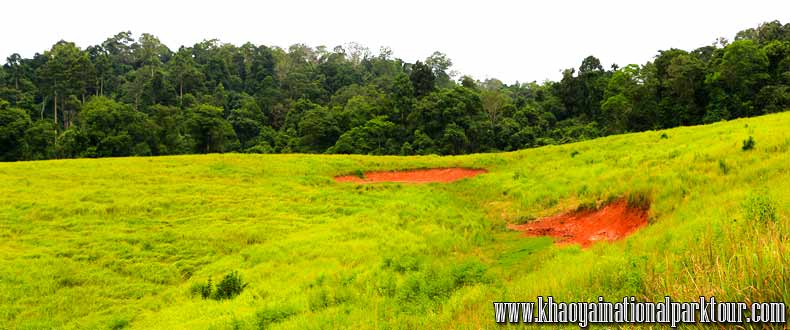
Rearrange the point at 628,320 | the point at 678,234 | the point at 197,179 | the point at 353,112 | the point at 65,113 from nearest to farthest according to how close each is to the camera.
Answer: the point at 628,320 → the point at 678,234 → the point at 197,179 → the point at 353,112 → the point at 65,113

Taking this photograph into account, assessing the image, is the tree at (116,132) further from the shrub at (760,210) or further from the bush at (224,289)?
the shrub at (760,210)

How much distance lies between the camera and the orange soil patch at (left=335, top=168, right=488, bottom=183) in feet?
82.6

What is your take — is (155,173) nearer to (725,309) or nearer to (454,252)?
(454,252)

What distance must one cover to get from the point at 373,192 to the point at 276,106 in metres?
73.2

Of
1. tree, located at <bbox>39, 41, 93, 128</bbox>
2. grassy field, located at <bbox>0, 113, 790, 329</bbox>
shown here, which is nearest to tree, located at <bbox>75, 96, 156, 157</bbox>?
tree, located at <bbox>39, 41, 93, 128</bbox>

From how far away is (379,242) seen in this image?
494 inches

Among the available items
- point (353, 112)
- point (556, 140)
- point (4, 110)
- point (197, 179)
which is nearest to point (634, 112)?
point (556, 140)

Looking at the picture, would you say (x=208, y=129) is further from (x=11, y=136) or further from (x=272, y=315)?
(x=272, y=315)

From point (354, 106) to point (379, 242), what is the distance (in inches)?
2566

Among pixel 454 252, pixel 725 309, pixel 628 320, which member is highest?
pixel 725 309

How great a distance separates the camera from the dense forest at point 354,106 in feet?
171

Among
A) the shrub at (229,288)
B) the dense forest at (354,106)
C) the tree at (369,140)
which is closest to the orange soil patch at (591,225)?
the shrub at (229,288)

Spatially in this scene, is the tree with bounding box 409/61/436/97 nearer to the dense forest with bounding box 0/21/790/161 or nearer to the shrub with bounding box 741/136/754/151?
the dense forest with bounding box 0/21/790/161

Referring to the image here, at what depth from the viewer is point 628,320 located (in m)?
4.19
